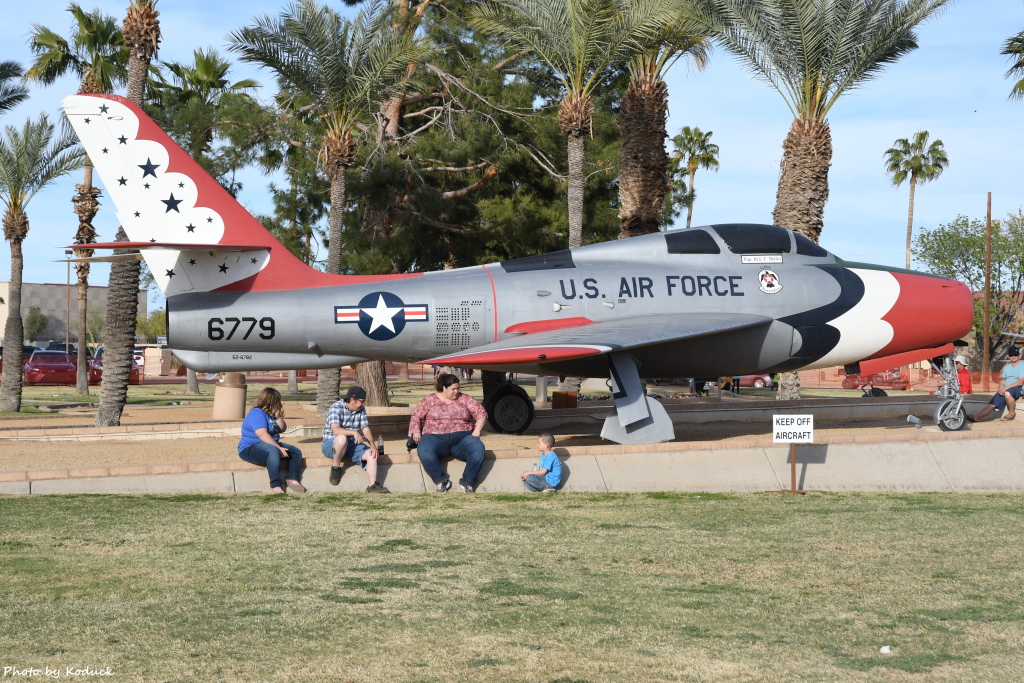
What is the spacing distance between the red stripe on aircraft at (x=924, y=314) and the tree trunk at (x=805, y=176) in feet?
33.3

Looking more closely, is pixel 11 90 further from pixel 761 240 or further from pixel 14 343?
pixel 761 240

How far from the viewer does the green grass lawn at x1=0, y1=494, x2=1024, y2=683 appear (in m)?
5.88

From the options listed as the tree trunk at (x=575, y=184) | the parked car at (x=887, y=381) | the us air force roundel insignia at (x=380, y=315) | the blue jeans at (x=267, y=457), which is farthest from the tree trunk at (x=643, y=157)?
the parked car at (x=887, y=381)

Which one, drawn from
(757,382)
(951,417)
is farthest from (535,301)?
(757,382)

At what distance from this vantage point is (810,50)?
82.1 ft

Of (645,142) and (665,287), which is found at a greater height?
(645,142)

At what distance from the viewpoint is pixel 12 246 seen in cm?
3288

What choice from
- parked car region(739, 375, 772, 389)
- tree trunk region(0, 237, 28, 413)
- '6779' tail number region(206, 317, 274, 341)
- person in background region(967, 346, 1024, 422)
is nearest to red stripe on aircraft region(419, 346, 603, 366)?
'6779' tail number region(206, 317, 274, 341)

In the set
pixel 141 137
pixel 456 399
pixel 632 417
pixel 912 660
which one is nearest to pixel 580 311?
pixel 632 417

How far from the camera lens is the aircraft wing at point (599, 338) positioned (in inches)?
532

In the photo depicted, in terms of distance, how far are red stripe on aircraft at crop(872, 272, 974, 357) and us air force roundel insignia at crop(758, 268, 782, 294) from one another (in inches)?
76.2

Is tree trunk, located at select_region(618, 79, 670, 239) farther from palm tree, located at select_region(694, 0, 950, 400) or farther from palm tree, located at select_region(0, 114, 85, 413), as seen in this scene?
palm tree, located at select_region(0, 114, 85, 413)

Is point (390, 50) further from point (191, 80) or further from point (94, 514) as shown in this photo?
point (191, 80)

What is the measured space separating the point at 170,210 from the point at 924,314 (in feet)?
40.6
